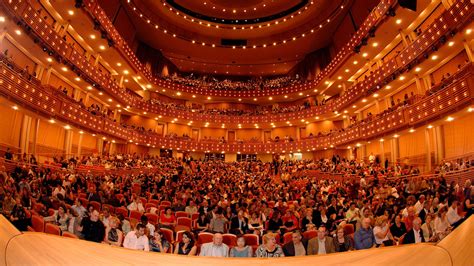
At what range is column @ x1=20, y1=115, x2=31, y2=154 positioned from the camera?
1734 centimetres

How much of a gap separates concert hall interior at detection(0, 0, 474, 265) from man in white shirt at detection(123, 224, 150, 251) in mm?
51

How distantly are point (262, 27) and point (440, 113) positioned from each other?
838 inches

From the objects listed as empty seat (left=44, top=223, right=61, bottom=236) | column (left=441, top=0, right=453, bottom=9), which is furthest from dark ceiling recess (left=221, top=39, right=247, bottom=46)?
empty seat (left=44, top=223, right=61, bottom=236)

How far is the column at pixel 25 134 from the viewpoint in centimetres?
1734

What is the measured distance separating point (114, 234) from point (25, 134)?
15.3m

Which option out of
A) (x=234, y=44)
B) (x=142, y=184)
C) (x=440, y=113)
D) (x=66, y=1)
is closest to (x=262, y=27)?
(x=234, y=44)

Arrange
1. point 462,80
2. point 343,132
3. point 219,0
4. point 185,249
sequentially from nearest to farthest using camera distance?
point 185,249
point 462,80
point 343,132
point 219,0

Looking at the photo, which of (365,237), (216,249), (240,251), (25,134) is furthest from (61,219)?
(25,134)

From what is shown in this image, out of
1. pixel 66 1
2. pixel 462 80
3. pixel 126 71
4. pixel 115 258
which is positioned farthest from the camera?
pixel 126 71

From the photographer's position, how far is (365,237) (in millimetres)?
5309

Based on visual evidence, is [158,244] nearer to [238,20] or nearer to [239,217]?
[239,217]

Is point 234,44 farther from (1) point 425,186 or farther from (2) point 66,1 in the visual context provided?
(1) point 425,186

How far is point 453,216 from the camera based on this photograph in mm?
6523

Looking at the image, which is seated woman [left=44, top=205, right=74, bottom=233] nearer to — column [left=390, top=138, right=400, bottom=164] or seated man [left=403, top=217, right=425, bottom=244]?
seated man [left=403, top=217, right=425, bottom=244]
